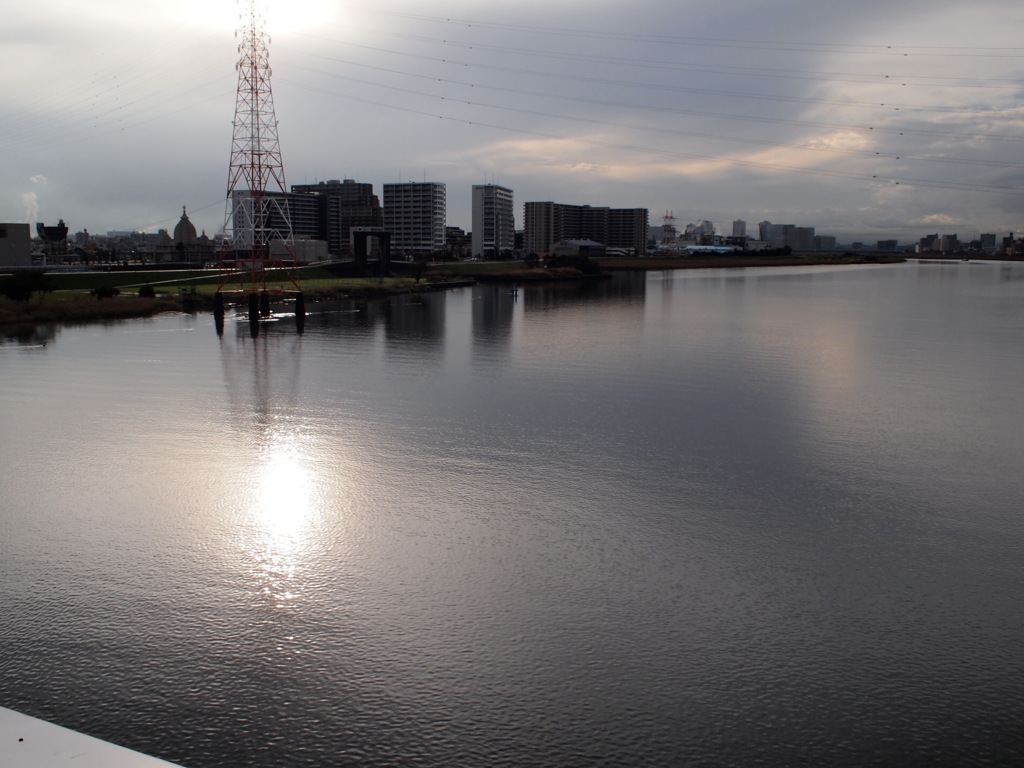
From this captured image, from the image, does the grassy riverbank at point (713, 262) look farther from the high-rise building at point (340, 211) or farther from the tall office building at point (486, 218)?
the high-rise building at point (340, 211)

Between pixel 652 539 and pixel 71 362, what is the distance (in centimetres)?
1546

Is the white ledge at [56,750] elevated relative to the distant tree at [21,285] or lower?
lower

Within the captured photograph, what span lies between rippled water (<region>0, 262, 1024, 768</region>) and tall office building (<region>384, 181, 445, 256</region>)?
106186 millimetres

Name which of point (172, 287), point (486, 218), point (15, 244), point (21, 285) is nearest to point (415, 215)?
point (486, 218)

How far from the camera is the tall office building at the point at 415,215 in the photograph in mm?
117625

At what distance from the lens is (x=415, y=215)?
389ft

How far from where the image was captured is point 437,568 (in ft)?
20.8

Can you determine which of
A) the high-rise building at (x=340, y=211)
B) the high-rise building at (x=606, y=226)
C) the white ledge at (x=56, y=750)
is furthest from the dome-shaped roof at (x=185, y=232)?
the white ledge at (x=56, y=750)

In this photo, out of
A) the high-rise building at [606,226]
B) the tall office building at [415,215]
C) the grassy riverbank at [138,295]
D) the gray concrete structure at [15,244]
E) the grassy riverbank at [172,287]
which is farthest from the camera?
the high-rise building at [606,226]

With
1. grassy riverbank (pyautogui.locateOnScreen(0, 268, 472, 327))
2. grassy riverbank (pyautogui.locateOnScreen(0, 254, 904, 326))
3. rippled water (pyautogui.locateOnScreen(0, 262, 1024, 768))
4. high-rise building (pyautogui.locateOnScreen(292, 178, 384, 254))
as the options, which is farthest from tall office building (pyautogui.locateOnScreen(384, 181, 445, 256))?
rippled water (pyautogui.locateOnScreen(0, 262, 1024, 768))

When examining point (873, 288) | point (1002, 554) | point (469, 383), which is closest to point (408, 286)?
point (873, 288)

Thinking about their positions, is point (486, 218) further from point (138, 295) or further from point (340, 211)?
point (138, 295)

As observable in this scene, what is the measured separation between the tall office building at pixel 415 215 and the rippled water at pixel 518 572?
10619cm

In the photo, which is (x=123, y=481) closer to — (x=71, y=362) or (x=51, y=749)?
(x=51, y=749)
